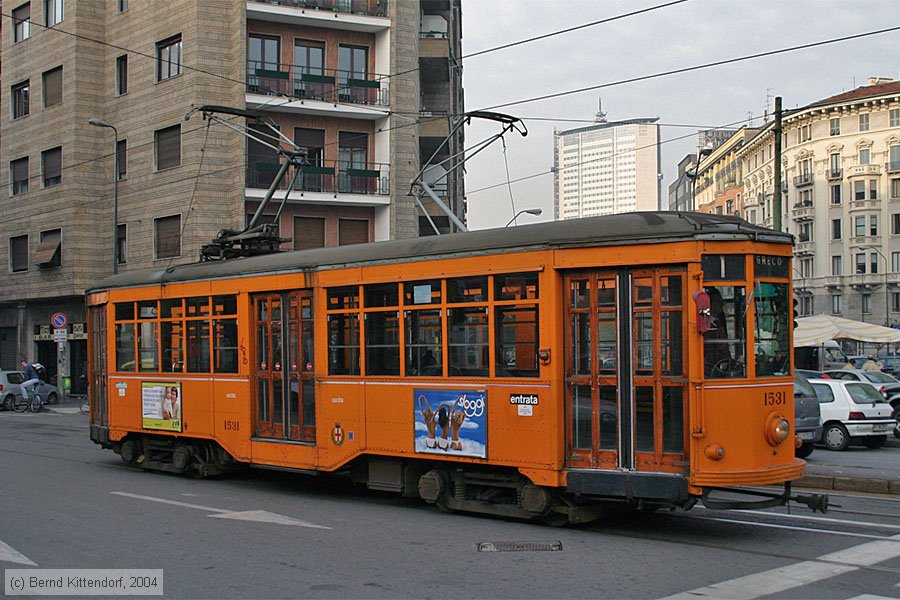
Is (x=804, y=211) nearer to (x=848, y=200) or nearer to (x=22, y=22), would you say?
(x=848, y=200)

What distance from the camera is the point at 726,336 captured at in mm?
9258

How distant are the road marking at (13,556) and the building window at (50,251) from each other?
30393 mm

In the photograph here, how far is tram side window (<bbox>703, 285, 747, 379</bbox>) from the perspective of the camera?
918 centimetres

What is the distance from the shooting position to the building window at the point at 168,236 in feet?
109

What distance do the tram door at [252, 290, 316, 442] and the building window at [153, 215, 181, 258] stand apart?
21.0 m

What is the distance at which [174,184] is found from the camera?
3319 centimetres

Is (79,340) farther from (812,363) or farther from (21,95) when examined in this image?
(812,363)

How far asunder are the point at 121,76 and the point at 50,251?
7.12 meters

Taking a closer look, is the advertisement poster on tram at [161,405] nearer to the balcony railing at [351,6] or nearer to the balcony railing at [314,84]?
the balcony railing at [314,84]

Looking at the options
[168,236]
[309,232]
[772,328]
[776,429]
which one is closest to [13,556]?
[776,429]

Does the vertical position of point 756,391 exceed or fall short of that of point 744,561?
it exceeds it

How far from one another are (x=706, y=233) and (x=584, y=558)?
3174 millimetres

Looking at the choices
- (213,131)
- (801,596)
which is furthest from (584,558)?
(213,131)

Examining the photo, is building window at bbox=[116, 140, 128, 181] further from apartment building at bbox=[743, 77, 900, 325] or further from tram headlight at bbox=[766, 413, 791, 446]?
apartment building at bbox=[743, 77, 900, 325]
